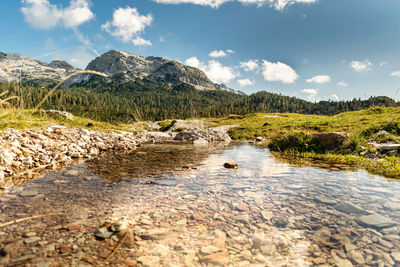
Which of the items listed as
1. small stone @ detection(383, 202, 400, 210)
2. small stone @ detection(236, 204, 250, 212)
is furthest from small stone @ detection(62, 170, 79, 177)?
small stone @ detection(383, 202, 400, 210)

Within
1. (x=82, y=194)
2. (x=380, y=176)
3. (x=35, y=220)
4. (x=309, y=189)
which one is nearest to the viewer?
(x=35, y=220)

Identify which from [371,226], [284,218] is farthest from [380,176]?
[284,218]

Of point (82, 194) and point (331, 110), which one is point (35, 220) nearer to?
point (82, 194)

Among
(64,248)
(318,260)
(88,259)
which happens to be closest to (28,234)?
(64,248)

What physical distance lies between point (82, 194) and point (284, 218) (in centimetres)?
499

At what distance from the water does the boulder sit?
563 centimetres

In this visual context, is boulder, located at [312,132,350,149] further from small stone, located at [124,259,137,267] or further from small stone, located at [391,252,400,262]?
small stone, located at [124,259,137,267]

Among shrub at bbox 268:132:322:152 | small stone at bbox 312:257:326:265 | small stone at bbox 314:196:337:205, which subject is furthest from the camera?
shrub at bbox 268:132:322:152

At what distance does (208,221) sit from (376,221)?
3275mm

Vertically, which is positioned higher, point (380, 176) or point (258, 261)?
point (380, 176)

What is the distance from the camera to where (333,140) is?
453 inches

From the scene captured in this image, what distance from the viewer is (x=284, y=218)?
3.92m

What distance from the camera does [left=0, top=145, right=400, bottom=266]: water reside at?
2750 millimetres

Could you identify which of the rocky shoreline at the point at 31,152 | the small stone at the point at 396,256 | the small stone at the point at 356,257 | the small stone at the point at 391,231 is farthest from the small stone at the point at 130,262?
the rocky shoreline at the point at 31,152
